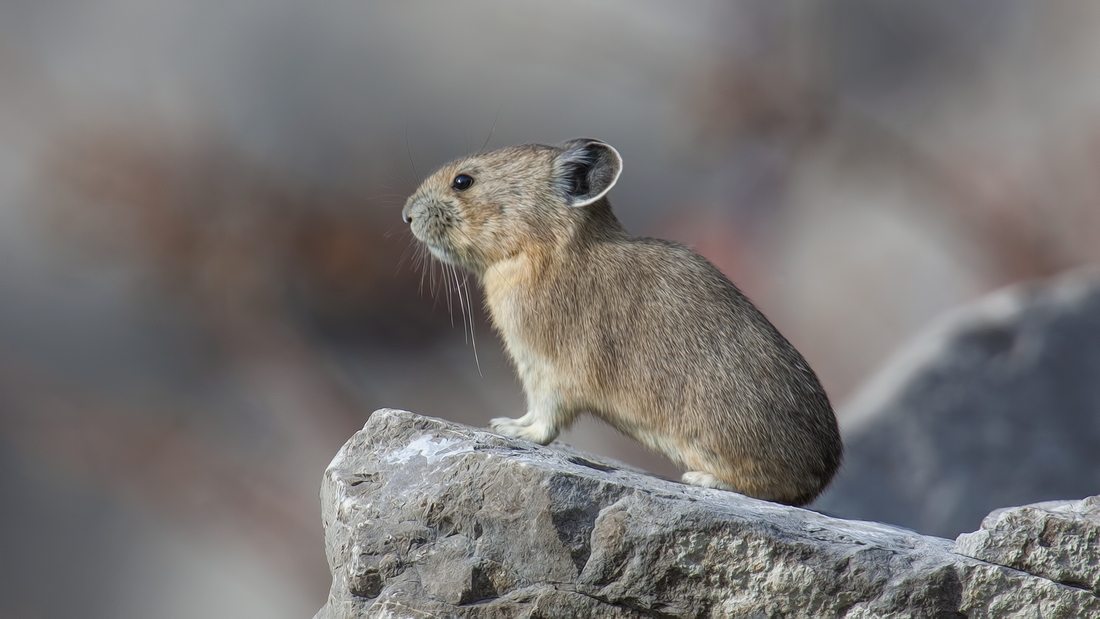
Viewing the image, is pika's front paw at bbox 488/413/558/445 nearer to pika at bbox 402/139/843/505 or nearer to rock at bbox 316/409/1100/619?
pika at bbox 402/139/843/505

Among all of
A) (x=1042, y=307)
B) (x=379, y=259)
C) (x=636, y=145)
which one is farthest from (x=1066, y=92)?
(x=379, y=259)

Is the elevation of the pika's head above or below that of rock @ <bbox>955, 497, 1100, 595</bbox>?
above

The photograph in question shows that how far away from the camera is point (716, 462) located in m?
2.84

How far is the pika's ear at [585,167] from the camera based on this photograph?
303cm

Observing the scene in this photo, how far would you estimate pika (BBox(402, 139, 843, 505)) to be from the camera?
2.84 m

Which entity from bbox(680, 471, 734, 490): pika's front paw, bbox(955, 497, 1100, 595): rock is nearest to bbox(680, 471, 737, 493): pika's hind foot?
bbox(680, 471, 734, 490): pika's front paw

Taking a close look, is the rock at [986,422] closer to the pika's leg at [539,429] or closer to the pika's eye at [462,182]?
the pika's leg at [539,429]

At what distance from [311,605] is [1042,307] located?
403 cm

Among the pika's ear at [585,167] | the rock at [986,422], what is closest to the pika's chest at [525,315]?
the pika's ear at [585,167]

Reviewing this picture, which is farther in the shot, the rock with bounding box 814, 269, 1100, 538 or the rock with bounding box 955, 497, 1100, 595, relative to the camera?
the rock with bounding box 814, 269, 1100, 538

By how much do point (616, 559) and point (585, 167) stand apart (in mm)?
1198

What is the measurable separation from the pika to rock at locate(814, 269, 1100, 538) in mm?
2392

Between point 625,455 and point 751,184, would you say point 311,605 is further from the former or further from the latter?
point 751,184

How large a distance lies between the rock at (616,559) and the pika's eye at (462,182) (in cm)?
93
